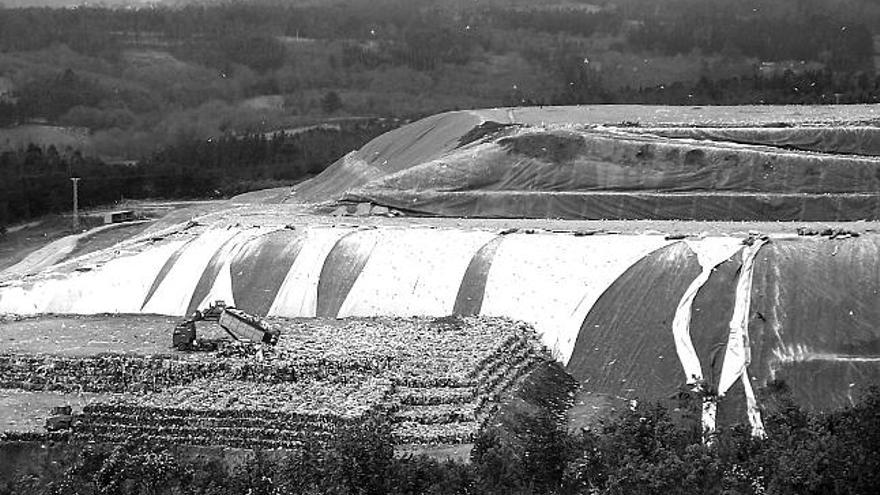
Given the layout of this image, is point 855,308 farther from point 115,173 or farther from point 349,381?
point 115,173

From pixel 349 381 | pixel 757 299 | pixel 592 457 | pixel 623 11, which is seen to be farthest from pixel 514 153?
pixel 623 11

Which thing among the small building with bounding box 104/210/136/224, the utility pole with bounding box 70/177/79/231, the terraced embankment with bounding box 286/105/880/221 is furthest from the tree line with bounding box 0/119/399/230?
the terraced embankment with bounding box 286/105/880/221

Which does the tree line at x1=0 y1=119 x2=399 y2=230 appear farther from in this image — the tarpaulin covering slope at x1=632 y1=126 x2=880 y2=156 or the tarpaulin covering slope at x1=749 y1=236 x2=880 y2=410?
the tarpaulin covering slope at x1=749 y1=236 x2=880 y2=410

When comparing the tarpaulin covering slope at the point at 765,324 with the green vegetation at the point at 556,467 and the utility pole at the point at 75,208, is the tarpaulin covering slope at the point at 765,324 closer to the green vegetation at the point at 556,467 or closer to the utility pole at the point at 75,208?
the green vegetation at the point at 556,467

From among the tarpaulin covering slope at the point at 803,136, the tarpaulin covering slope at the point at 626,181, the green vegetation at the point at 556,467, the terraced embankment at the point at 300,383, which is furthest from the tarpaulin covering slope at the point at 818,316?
the tarpaulin covering slope at the point at 803,136

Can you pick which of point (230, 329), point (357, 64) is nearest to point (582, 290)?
point (230, 329)

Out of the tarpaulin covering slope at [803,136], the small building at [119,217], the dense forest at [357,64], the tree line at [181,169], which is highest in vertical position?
the tarpaulin covering slope at [803,136]
